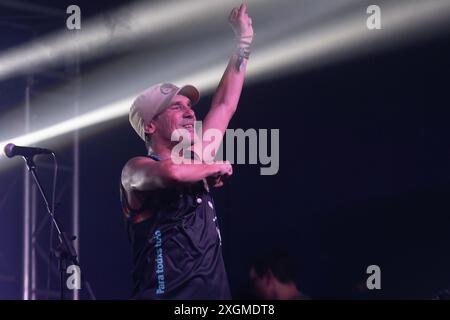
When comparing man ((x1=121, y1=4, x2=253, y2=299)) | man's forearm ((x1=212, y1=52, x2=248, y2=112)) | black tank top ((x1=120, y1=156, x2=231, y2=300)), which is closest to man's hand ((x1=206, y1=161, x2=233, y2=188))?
man ((x1=121, y1=4, x2=253, y2=299))

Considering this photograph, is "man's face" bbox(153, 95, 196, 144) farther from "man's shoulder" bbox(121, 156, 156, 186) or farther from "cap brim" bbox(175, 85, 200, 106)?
"man's shoulder" bbox(121, 156, 156, 186)

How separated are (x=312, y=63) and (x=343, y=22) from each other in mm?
490

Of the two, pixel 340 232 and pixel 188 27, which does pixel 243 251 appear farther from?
pixel 188 27

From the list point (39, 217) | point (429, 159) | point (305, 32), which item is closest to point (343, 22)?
point (305, 32)

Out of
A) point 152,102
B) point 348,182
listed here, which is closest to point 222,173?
point 152,102

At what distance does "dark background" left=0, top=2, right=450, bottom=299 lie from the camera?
565cm

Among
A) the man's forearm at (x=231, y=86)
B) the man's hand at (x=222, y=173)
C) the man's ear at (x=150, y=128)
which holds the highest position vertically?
the man's forearm at (x=231, y=86)

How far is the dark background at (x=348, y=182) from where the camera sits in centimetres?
565

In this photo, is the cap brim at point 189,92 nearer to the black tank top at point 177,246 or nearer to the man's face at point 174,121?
the man's face at point 174,121

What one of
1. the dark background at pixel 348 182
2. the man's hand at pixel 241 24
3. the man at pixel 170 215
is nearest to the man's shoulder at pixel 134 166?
Result: the man at pixel 170 215

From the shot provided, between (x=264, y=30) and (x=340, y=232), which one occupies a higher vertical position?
(x=264, y=30)

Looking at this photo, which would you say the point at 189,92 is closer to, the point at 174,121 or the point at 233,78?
the point at 174,121

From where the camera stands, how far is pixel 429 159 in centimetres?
568
